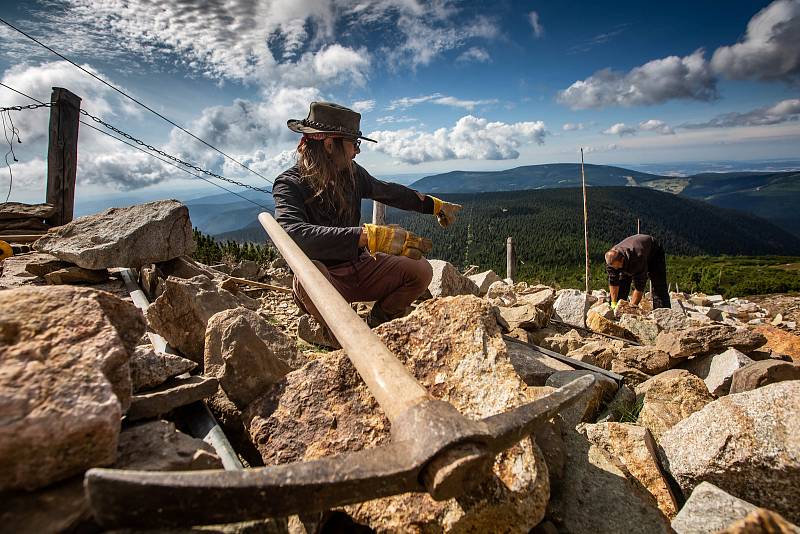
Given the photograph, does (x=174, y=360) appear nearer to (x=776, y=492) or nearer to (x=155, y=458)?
(x=155, y=458)

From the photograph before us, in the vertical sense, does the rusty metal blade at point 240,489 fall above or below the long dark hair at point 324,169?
below

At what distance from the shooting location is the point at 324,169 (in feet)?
11.4

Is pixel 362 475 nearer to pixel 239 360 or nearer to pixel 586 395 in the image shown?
pixel 239 360

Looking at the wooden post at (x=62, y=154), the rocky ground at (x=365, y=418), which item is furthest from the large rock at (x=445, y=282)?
the wooden post at (x=62, y=154)

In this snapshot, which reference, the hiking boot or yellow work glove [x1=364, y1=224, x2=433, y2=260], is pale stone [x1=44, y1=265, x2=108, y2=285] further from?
yellow work glove [x1=364, y1=224, x2=433, y2=260]

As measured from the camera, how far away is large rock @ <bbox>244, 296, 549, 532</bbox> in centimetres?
132

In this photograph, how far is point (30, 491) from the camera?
39.8 inches

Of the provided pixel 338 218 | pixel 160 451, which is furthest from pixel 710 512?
pixel 338 218

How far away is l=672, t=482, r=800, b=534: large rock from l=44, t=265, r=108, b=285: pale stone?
5793 mm

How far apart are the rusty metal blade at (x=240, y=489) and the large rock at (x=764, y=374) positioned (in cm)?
238

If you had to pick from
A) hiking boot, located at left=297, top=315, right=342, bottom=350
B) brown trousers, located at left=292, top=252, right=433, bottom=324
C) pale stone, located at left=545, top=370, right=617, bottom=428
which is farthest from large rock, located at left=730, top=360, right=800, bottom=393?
hiking boot, located at left=297, top=315, right=342, bottom=350

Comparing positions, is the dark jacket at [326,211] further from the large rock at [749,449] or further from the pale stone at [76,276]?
the pale stone at [76,276]

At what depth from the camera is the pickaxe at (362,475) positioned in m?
0.92

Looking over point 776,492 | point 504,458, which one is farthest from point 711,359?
point 504,458
